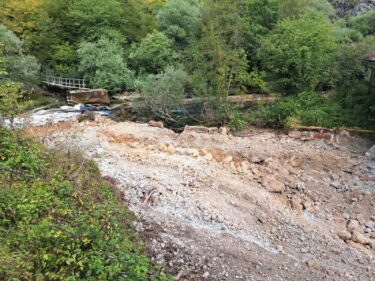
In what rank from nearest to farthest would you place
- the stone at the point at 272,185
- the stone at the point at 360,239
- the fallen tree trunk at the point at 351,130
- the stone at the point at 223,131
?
the stone at the point at 360,239
the stone at the point at 272,185
the fallen tree trunk at the point at 351,130
the stone at the point at 223,131

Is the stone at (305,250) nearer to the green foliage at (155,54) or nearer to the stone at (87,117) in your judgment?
the stone at (87,117)

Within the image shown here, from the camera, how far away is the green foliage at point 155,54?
2322 cm

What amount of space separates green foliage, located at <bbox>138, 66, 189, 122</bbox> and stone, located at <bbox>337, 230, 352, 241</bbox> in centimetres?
1053

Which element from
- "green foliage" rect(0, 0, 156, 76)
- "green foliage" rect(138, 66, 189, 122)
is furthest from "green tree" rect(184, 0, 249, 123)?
"green foliage" rect(0, 0, 156, 76)

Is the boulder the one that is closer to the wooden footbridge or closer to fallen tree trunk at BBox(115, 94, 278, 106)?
the wooden footbridge

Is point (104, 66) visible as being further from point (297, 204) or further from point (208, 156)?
point (297, 204)

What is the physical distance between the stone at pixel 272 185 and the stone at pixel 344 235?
210cm

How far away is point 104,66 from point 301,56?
11741 millimetres

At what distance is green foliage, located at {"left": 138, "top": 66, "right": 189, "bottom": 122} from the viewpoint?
17703 millimetres

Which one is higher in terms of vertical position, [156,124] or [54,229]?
[54,229]

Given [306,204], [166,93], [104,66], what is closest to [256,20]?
[166,93]

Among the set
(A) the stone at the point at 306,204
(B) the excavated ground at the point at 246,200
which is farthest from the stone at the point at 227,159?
(A) the stone at the point at 306,204

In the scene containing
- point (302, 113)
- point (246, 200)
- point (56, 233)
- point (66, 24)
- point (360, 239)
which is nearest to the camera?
point (56, 233)

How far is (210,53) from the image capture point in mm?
16797
